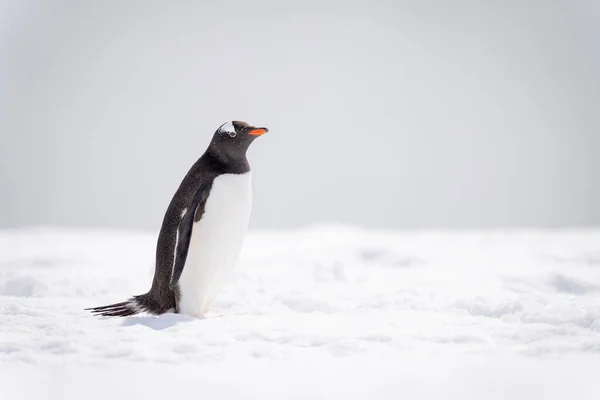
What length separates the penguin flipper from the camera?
3818 mm

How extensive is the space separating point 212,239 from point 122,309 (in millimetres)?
735

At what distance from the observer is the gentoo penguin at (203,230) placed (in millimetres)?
3865

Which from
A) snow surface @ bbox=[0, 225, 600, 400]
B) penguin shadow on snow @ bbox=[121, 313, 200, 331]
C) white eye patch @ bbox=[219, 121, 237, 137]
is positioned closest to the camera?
snow surface @ bbox=[0, 225, 600, 400]

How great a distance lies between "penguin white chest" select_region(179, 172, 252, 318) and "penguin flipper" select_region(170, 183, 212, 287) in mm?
33

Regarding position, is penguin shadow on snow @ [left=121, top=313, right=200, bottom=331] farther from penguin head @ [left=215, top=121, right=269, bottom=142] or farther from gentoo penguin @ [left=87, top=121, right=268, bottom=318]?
penguin head @ [left=215, top=121, right=269, bottom=142]

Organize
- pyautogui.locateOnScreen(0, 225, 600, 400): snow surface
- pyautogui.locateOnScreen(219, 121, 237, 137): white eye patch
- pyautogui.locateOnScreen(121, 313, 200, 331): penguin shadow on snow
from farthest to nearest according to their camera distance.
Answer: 1. pyautogui.locateOnScreen(219, 121, 237, 137): white eye patch
2. pyautogui.locateOnScreen(121, 313, 200, 331): penguin shadow on snow
3. pyautogui.locateOnScreen(0, 225, 600, 400): snow surface

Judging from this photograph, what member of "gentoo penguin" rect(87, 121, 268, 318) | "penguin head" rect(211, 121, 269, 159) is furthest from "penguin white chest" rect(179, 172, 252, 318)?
"penguin head" rect(211, 121, 269, 159)

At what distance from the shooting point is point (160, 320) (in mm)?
3611

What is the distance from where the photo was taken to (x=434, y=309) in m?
4.21

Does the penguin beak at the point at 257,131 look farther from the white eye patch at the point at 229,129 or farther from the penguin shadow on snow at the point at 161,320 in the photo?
the penguin shadow on snow at the point at 161,320

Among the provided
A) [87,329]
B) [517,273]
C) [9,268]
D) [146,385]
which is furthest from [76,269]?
[517,273]

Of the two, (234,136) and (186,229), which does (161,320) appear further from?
(234,136)

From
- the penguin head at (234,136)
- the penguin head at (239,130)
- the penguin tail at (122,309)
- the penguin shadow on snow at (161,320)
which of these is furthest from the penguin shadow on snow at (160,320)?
the penguin head at (239,130)

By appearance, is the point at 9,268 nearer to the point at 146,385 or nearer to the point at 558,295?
the point at 146,385
